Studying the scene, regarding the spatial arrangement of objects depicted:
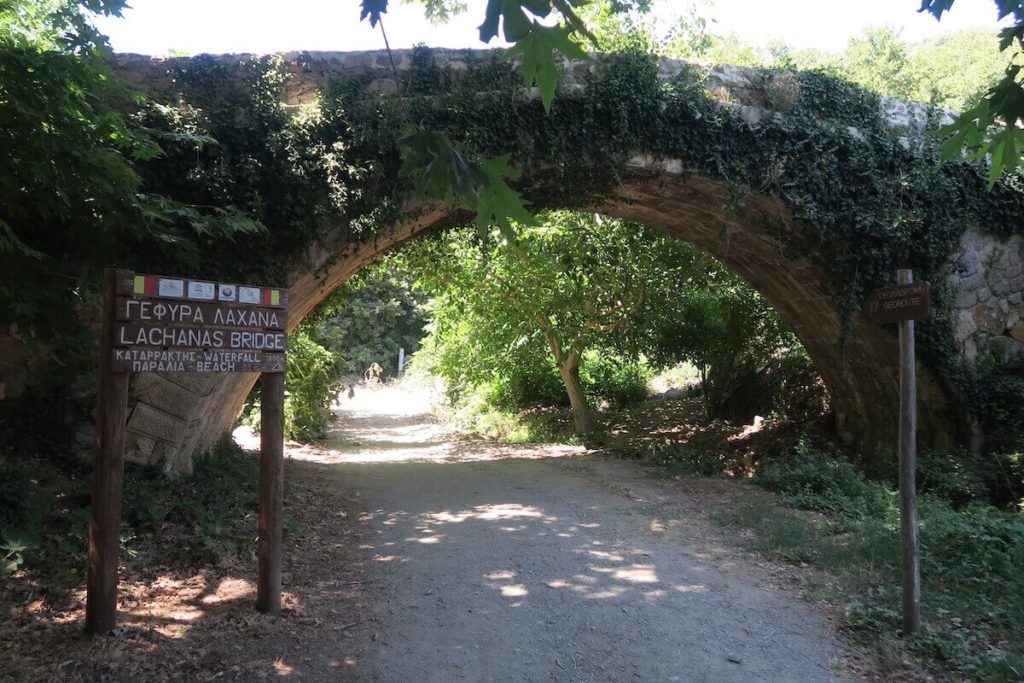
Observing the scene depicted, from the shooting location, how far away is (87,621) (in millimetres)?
3795

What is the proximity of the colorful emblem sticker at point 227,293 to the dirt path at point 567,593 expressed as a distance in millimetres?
2174

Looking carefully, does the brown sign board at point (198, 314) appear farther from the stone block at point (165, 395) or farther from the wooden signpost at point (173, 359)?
the stone block at point (165, 395)

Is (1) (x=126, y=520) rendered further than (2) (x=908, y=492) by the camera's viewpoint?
Yes

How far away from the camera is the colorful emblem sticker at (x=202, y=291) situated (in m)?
4.10

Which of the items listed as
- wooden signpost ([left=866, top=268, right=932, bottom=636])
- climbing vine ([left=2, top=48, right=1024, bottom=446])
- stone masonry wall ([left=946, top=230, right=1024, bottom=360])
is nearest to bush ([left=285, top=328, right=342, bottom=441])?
climbing vine ([left=2, top=48, right=1024, bottom=446])

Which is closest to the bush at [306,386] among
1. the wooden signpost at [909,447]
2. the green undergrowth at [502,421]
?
the green undergrowth at [502,421]

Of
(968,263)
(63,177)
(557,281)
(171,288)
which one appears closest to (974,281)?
(968,263)

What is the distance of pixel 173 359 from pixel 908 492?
14.6 ft

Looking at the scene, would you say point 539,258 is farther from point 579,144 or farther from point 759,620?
point 759,620

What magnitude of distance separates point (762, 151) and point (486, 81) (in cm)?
370

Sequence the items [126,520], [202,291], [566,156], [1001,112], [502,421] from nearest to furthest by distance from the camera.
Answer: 1. [1001,112]
2. [202,291]
3. [126,520]
4. [566,156]
5. [502,421]

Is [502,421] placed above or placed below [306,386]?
below

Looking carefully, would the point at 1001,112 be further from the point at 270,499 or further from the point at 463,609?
the point at 270,499

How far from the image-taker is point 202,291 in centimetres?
414
